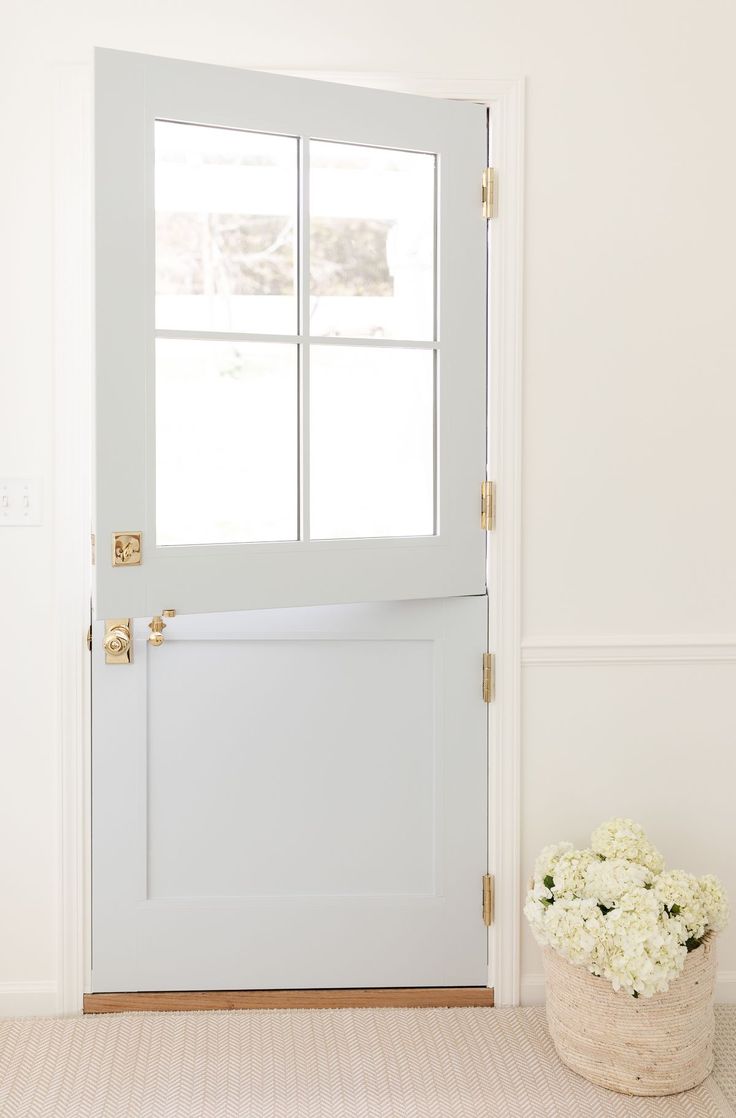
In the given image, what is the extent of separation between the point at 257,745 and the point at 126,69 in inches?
56.6

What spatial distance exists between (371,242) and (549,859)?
1390mm

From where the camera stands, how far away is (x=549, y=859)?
2146mm

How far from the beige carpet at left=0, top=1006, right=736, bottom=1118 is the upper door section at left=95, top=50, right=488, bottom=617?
0.96 m

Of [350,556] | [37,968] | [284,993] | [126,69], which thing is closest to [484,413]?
[350,556]

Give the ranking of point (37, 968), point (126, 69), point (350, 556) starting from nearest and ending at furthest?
point (126, 69) → point (350, 556) → point (37, 968)

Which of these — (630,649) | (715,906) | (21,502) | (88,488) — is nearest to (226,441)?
(88,488)

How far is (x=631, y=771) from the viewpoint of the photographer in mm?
2342

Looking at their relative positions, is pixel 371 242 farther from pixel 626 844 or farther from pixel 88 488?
pixel 626 844

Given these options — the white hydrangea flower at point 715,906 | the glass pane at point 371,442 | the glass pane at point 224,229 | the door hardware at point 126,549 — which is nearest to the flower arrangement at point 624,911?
the white hydrangea flower at point 715,906

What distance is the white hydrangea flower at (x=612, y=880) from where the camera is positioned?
2.00 metres

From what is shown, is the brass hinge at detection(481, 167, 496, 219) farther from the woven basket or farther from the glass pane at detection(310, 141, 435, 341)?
the woven basket

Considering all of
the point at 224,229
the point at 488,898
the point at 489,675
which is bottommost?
the point at 488,898

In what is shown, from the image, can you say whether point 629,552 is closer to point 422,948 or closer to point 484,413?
point 484,413

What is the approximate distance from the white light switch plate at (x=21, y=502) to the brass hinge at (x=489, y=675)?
1.07m
